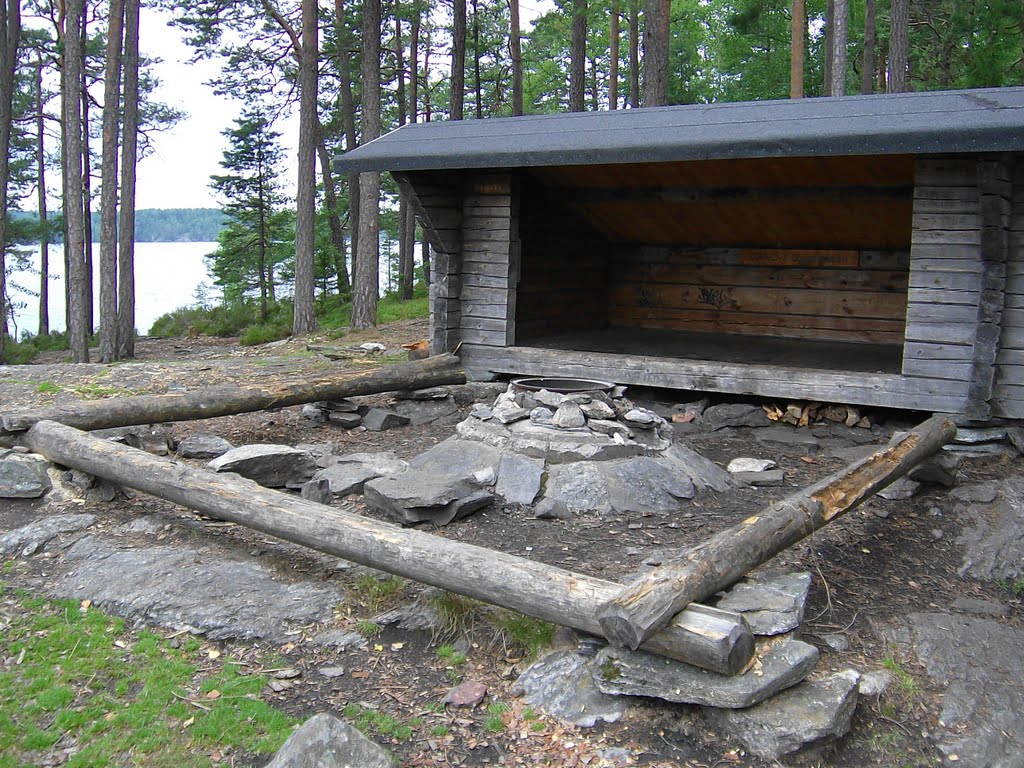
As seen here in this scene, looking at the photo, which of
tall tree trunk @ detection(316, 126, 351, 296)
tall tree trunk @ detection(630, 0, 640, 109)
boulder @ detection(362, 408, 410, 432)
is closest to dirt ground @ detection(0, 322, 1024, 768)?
boulder @ detection(362, 408, 410, 432)

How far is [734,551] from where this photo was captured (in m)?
3.79

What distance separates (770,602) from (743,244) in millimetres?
7937

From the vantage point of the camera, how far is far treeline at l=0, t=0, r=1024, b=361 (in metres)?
16.3

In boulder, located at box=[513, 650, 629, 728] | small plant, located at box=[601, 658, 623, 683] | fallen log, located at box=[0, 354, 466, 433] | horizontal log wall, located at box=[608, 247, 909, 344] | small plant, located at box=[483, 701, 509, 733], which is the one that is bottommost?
small plant, located at box=[483, 701, 509, 733]

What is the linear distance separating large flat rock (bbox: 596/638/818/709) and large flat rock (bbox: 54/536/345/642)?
150 centimetres

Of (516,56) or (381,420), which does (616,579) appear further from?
(516,56)

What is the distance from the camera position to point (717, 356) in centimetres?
912

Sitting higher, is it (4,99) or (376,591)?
(4,99)

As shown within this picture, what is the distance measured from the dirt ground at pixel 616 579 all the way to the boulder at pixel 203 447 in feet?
1.22

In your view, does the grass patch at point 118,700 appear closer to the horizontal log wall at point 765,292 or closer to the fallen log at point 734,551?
the fallen log at point 734,551

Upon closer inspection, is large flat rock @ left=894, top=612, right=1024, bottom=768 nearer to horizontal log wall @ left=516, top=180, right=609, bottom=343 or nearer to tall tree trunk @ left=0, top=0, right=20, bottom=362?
horizontal log wall @ left=516, top=180, right=609, bottom=343

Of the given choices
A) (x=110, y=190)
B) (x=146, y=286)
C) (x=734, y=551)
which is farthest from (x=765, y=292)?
(x=146, y=286)

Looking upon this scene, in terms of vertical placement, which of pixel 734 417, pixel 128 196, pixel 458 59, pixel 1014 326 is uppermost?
pixel 458 59

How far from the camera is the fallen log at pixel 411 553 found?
3.27 meters
